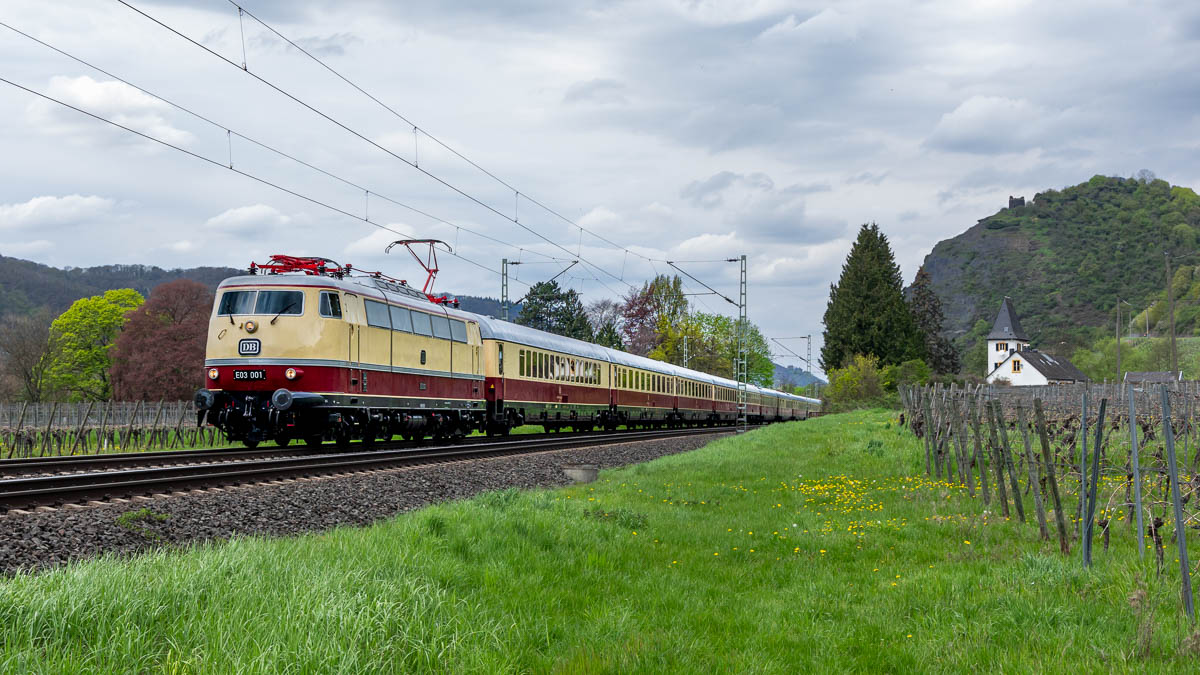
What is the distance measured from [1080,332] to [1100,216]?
50041mm

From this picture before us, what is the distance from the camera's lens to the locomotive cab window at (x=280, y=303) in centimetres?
1981

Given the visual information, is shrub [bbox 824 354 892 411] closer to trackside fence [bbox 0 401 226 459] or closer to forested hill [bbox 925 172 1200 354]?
trackside fence [bbox 0 401 226 459]

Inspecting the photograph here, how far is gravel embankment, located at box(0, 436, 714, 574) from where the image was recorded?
28.3 feet

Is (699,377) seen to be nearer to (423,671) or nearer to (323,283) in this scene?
(323,283)

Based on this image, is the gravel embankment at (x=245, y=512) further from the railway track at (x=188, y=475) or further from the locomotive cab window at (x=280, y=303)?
the locomotive cab window at (x=280, y=303)

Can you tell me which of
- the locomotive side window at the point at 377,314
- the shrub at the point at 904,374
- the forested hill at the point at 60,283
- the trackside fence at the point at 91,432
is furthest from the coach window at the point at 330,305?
the forested hill at the point at 60,283

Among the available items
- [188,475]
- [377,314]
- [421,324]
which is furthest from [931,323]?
[188,475]

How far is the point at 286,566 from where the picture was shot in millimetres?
6340

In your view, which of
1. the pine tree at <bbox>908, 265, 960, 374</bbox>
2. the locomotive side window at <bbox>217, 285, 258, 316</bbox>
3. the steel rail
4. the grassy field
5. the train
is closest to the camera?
the grassy field

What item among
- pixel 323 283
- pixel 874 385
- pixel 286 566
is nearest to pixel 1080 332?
pixel 874 385

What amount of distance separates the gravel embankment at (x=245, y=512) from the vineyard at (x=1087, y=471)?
7.16 meters

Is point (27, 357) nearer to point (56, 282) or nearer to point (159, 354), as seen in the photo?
point (159, 354)

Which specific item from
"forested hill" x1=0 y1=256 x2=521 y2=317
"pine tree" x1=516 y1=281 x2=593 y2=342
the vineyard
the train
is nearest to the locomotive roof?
the train

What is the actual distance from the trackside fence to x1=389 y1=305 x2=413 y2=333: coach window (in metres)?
7.87
